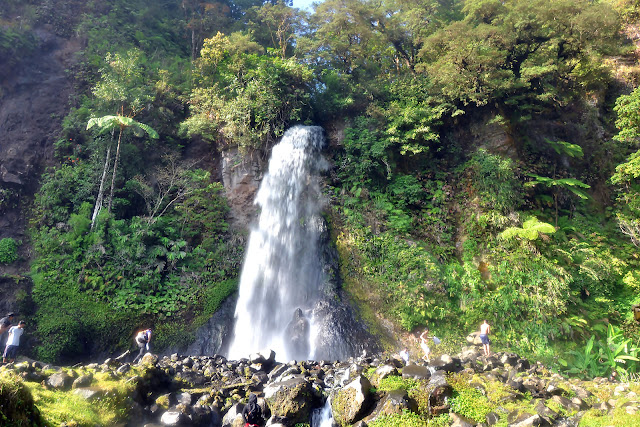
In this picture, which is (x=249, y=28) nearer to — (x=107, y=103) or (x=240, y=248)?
(x=107, y=103)

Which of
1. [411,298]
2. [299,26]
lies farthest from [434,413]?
[299,26]

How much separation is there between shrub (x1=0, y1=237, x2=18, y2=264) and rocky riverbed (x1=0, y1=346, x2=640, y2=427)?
693 cm

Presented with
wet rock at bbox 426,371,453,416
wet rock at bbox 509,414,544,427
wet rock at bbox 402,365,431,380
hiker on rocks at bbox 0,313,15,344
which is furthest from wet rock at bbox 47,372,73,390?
wet rock at bbox 509,414,544,427

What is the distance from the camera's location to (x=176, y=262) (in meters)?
12.9

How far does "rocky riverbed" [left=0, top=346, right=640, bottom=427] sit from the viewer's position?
568 cm

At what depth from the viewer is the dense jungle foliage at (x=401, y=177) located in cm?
1112

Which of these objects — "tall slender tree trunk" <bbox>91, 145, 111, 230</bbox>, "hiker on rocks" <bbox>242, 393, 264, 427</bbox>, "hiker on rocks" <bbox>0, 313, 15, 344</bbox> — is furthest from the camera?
"tall slender tree trunk" <bbox>91, 145, 111, 230</bbox>

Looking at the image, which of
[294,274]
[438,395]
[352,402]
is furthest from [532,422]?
[294,274]

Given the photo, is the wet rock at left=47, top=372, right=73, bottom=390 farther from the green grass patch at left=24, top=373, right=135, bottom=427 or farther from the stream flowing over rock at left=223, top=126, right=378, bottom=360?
the stream flowing over rock at left=223, top=126, right=378, bottom=360

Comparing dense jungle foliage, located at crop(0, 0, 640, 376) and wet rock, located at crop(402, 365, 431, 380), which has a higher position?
dense jungle foliage, located at crop(0, 0, 640, 376)

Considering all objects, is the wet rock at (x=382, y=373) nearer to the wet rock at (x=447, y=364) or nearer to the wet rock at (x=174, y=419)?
the wet rock at (x=447, y=364)

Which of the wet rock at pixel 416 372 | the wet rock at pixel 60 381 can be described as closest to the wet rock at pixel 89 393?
the wet rock at pixel 60 381

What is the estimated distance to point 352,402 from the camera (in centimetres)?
638

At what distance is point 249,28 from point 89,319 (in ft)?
61.2
